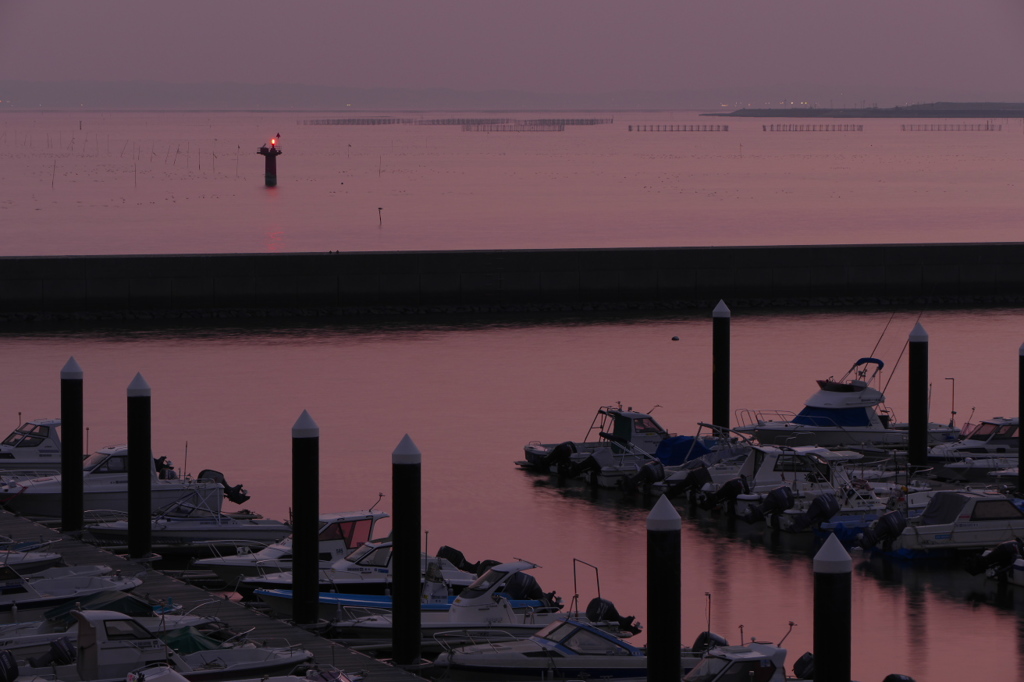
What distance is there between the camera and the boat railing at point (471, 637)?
16078 millimetres

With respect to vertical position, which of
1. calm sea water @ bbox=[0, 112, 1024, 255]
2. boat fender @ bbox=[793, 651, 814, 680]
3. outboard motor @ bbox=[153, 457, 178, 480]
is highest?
calm sea water @ bbox=[0, 112, 1024, 255]

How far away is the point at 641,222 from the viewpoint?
84812mm

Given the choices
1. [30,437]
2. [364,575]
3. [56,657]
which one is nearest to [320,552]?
[364,575]

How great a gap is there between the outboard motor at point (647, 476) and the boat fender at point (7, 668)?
42.3 ft

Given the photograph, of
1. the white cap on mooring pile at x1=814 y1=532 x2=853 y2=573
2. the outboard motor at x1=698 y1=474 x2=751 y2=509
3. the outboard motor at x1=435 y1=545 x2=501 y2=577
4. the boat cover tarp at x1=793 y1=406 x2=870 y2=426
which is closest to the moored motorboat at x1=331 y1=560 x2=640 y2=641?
the outboard motor at x1=435 y1=545 x2=501 y2=577

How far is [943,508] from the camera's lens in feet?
72.0

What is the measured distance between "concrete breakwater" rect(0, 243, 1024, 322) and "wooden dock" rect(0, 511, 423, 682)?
962 inches

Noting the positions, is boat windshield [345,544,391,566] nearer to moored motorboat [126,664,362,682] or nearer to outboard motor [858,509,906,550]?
moored motorboat [126,664,362,682]

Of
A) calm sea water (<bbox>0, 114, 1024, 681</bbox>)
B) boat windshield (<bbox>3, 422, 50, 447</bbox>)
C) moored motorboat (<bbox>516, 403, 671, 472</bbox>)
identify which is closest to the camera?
calm sea water (<bbox>0, 114, 1024, 681</bbox>)

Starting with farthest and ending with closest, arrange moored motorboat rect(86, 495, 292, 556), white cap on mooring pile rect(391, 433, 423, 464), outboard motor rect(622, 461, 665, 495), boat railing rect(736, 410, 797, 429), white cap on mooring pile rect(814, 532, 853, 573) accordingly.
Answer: boat railing rect(736, 410, 797, 429), outboard motor rect(622, 461, 665, 495), moored motorboat rect(86, 495, 292, 556), white cap on mooring pile rect(391, 433, 423, 464), white cap on mooring pile rect(814, 532, 853, 573)

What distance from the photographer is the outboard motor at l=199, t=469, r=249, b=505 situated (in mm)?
23641

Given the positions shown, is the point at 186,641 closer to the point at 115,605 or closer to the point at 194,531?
the point at 115,605

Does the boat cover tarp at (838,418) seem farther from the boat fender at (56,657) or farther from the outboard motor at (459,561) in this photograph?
the boat fender at (56,657)

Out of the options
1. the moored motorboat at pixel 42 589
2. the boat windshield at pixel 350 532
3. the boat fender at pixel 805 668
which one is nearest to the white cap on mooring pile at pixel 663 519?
the boat fender at pixel 805 668
